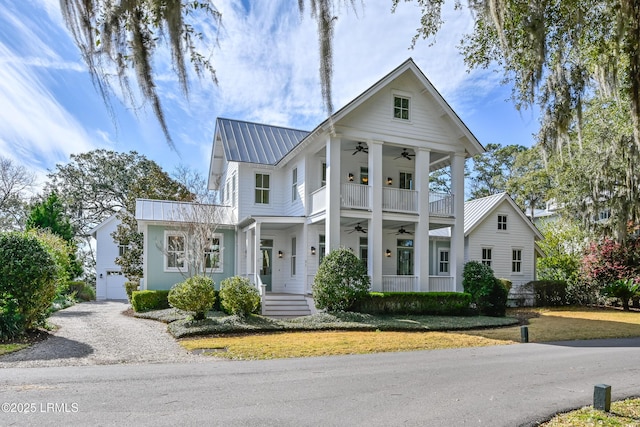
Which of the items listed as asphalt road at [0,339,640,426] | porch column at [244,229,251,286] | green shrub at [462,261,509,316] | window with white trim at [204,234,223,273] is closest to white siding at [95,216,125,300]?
window with white trim at [204,234,223,273]

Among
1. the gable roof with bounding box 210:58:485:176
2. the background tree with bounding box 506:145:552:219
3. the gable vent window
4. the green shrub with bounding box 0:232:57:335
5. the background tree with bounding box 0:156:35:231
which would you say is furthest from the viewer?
the background tree with bounding box 0:156:35:231

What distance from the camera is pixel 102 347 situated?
31.0ft

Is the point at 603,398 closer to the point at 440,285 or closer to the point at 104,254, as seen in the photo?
the point at 440,285

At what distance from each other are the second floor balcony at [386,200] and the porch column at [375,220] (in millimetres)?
225

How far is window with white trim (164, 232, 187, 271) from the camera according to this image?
57.8ft

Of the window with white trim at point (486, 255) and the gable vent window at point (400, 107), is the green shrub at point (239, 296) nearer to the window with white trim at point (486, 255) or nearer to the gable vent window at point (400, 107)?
the gable vent window at point (400, 107)

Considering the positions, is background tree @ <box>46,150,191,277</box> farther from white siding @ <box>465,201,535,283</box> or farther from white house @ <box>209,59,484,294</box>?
white siding @ <box>465,201,535,283</box>

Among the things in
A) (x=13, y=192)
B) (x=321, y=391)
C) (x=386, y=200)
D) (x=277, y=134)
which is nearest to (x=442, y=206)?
(x=386, y=200)

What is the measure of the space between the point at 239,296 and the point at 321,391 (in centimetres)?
721

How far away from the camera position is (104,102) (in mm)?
2979

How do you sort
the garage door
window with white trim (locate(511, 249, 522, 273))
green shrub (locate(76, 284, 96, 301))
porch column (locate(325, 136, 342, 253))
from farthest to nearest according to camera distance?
the garage door, green shrub (locate(76, 284, 96, 301)), window with white trim (locate(511, 249, 522, 273)), porch column (locate(325, 136, 342, 253))

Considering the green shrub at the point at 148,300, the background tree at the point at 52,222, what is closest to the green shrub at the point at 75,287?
the background tree at the point at 52,222

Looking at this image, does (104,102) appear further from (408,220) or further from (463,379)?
(408,220)

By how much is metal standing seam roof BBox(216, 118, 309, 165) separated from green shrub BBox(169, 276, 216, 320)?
278 inches
